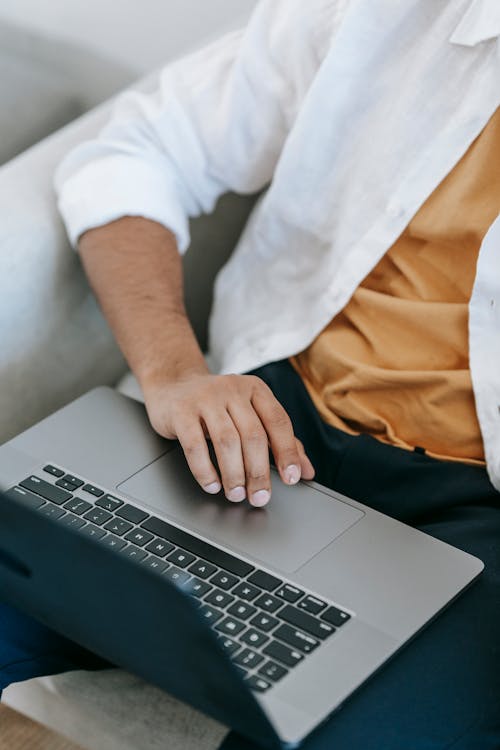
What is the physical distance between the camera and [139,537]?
0.86m

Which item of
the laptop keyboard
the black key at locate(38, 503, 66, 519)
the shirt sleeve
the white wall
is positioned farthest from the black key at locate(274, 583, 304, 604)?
the white wall

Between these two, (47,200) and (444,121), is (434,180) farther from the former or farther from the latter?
(47,200)

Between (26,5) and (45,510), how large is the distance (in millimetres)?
1129

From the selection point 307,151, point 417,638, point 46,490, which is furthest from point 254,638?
point 307,151

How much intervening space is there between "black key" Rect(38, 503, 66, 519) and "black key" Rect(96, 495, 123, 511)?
32mm

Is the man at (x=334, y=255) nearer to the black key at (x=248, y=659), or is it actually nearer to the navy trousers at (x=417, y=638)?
the navy trousers at (x=417, y=638)

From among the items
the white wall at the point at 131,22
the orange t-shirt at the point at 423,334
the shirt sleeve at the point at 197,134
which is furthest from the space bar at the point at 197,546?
the white wall at the point at 131,22

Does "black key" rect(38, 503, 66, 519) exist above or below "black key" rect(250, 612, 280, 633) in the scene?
above

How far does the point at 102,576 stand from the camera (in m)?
0.64

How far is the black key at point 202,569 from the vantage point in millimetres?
826

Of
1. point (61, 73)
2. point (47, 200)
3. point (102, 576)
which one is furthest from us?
point (61, 73)

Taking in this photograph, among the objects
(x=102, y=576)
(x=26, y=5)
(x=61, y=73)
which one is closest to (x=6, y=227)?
(x=102, y=576)

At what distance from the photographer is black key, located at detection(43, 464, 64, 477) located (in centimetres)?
92

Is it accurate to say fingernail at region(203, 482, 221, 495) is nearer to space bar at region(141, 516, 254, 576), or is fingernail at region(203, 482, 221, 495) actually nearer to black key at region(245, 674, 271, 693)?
space bar at region(141, 516, 254, 576)
